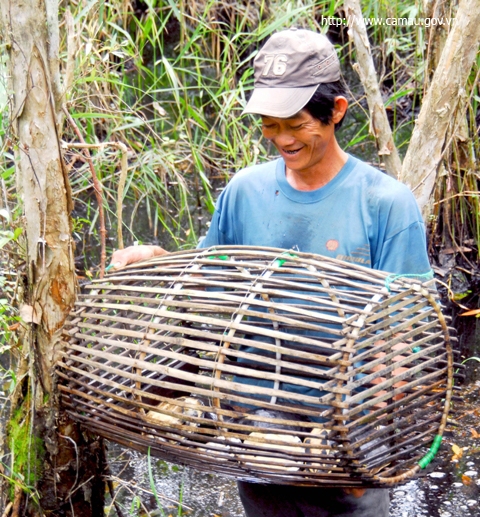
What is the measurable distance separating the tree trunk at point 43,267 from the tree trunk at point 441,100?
66.8 inches

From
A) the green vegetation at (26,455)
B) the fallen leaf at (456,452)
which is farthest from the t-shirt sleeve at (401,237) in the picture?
the fallen leaf at (456,452)

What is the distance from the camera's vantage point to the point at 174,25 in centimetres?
616

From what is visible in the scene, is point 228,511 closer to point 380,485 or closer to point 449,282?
point 380,485

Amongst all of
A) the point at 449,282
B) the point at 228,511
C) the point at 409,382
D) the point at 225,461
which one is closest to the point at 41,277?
the point at 225,461

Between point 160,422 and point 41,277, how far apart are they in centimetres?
59

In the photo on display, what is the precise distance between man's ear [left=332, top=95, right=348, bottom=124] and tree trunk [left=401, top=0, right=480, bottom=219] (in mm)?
1368

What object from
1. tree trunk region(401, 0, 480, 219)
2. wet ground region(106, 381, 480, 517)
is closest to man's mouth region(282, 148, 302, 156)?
wet ground region(106, 381, 480, 517)

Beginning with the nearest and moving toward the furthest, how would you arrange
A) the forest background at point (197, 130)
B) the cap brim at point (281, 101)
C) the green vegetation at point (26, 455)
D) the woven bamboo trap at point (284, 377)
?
the woven bamboo trap at point (284, 377) → the cap brim at point (281, 101) → the green vegetation at point (26, 455) → the forest background at point (197, 130)

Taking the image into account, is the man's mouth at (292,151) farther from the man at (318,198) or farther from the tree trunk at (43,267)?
the tree trunk at (43,267)

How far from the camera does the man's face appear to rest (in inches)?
76.7

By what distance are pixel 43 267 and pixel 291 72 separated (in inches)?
32.3

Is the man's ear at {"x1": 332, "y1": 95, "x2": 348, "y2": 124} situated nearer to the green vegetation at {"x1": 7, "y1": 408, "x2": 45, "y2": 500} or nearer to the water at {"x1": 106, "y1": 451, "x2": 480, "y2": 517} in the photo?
the green vegetation at {"x1": 7, "y1": 408, "x2": 45, "y2": 500}

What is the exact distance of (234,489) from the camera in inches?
116

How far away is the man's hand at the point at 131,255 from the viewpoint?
2.08m
